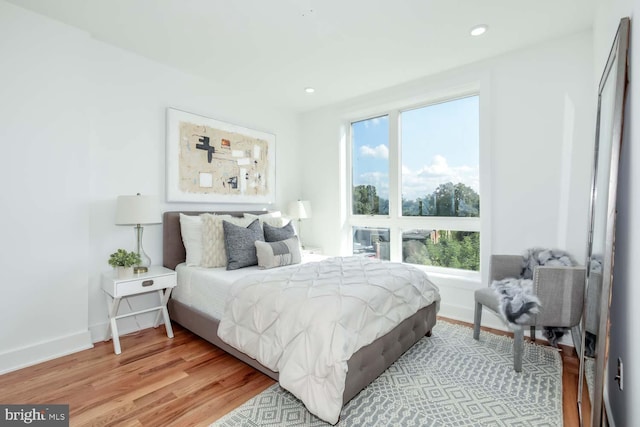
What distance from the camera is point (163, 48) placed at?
9.41 feet

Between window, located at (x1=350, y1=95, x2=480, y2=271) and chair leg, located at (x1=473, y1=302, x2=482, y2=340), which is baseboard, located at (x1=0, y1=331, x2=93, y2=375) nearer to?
window, located at (x1=350, y1=95, x2=480, y2=271)

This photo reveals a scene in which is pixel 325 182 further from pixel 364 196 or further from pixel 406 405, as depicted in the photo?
pixel 406 405

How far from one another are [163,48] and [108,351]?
275 centimetres

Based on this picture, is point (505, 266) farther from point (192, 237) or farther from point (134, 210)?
point (134, 210)

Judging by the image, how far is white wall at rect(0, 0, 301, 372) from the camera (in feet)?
7.51

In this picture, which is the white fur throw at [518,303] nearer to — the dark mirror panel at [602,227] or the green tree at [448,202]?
the dark mirror panel at [602,227]

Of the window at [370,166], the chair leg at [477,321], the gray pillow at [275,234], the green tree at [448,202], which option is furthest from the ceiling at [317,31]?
the chair leg at [477,321]

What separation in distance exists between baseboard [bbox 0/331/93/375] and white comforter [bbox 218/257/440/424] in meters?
1.32

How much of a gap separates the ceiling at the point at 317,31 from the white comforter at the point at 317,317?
202cm

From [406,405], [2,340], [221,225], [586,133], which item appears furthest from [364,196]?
[2,340]

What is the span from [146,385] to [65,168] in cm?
185

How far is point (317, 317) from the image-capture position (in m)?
1.75

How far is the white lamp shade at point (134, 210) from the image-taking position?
2.63m

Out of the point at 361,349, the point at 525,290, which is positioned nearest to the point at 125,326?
the point at 361,349
